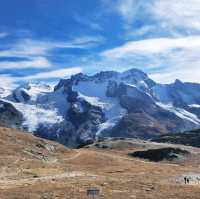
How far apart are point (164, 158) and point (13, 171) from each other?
93954mm

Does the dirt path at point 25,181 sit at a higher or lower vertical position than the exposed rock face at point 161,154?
lower

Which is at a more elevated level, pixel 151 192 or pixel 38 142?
pixel 38 142

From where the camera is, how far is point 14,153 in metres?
105

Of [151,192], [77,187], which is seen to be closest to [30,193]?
[77,187]

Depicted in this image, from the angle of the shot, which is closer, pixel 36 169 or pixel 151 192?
pixel 151 192

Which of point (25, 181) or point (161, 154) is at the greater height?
point (161, 154)

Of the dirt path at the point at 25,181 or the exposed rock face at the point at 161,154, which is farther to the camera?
the exposed rock face at the point at 161,154

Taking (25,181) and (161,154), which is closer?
(25,181)

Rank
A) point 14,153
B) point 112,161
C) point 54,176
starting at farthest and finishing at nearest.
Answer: point 112,161
point 14,153
point 54,176

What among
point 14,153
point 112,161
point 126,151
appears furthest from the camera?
point 126,151

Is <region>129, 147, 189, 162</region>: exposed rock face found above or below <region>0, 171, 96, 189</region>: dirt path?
above

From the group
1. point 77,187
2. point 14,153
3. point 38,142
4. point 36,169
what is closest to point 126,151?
point 38,142

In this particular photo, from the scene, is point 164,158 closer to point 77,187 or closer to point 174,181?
point 174,181

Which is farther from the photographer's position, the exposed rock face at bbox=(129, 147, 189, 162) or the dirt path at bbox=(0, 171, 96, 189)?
the exposed rock face at bbox=(129, 147, 189, 162)
